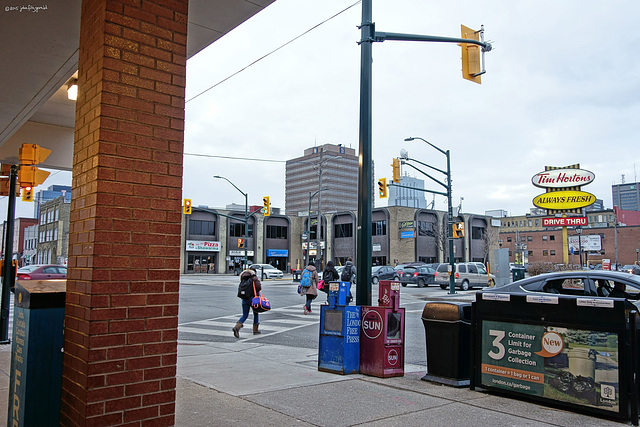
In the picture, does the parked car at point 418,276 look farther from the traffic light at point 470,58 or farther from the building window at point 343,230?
the building window at point 343,230

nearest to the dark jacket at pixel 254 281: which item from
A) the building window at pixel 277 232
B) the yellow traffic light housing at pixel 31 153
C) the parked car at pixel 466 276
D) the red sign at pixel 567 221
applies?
the yellow traffic light housing at pixel 31 153

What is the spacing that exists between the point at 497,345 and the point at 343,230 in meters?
65.5

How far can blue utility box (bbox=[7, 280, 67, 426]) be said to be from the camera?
362 cm

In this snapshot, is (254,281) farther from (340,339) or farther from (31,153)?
(31,153)

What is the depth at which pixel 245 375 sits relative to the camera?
7.43 metres

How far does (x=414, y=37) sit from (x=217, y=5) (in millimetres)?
5232

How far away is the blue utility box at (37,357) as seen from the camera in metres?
3.62

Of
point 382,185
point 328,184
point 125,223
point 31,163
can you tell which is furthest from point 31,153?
point 328,184

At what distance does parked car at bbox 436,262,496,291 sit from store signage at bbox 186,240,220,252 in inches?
1618

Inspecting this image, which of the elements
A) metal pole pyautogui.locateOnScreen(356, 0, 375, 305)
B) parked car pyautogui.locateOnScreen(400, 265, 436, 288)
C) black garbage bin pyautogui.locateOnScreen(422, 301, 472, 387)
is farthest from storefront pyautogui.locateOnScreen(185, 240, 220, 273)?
black garbage bin pyautogui.locateOnScreen(422, 301, 472, 387)

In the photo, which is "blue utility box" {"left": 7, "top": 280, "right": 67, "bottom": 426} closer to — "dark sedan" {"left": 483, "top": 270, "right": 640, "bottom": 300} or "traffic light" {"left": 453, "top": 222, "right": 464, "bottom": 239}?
"dark sedan" {"left": 483, "top": 270, "right": 640, "bottom": 300}

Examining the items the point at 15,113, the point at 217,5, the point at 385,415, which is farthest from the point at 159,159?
the point at 15,113

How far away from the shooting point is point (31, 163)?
9844 millimetres

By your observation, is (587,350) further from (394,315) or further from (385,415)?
(394,315)
